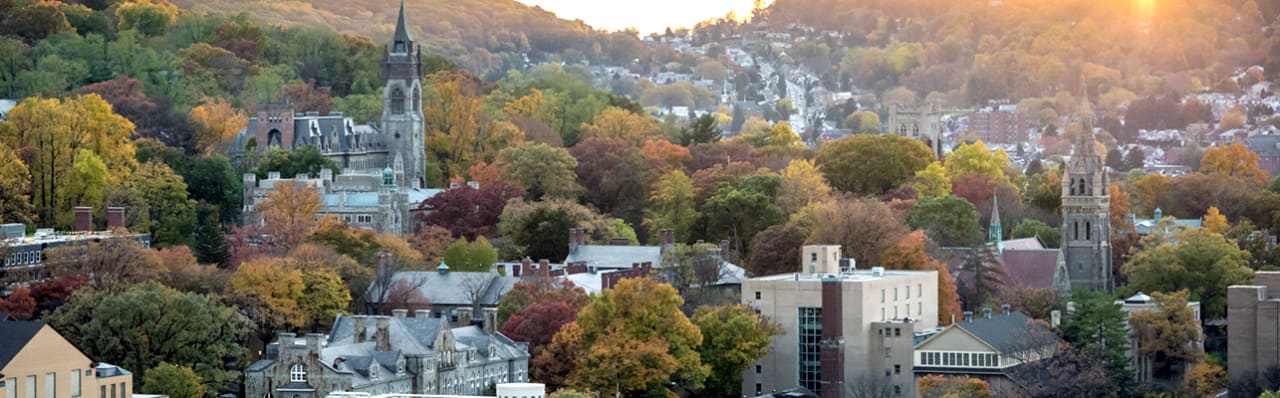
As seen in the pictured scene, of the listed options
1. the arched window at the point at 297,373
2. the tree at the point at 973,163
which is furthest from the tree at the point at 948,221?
the arched window at the point at 297,373

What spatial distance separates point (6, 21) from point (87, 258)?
62.8m

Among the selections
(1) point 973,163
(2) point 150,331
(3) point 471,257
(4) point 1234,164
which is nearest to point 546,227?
(3) point 471,257

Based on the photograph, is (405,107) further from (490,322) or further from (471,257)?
(490,322)

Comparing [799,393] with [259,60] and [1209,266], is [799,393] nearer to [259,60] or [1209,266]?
[1209,266]

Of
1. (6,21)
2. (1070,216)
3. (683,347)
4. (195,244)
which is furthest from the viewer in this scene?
(6,21)

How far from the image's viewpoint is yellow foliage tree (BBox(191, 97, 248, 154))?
421 feet

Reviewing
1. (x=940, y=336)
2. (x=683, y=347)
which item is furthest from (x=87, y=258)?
(x=940, y=336)

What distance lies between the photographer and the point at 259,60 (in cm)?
16125

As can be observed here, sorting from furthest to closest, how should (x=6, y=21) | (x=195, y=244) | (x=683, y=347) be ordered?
(x=6, y=21) < (x=195, y=244) < (x=683, y=347)

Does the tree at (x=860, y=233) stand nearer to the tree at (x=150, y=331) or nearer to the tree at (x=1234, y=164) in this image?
the tree at (x=150, y=331)

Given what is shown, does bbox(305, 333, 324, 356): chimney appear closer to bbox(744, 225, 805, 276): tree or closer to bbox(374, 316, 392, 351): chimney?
bbox(374, 316, 392, 351): chimney

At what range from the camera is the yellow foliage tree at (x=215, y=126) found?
128 metres

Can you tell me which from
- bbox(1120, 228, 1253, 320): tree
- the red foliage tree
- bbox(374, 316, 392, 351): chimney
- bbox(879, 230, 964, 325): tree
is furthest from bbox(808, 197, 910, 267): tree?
bbox(374, 316, 392, 351): chimney

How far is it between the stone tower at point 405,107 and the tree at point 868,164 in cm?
1835
